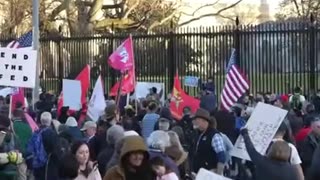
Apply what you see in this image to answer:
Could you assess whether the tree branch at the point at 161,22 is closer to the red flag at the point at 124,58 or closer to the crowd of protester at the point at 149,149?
the red flag at the point at 124,58

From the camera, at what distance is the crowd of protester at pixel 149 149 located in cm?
841

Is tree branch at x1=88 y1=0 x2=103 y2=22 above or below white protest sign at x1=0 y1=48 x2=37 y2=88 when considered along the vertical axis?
above

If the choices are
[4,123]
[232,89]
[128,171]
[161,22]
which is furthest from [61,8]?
[128,171]

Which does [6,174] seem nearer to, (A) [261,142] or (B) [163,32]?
(A) [261,142]

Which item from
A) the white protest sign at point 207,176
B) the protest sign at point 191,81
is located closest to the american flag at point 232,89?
the protest sign at point 191,81

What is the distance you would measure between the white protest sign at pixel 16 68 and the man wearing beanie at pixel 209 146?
182 inches

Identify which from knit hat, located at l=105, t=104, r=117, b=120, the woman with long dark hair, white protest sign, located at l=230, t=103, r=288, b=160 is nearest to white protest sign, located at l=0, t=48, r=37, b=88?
knit hat, located at l=105, t=104, r=117, b=120

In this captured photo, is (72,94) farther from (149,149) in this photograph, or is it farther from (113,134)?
(149,149)

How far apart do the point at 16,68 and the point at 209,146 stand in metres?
5.10

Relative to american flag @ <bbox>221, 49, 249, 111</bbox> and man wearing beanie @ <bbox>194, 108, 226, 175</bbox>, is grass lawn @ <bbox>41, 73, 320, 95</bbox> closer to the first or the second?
american flag @ <bbox>221, 49, 249, 111</bbox>

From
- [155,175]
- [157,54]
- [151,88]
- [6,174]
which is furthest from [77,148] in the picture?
[157,54]

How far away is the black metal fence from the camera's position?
24.5 m

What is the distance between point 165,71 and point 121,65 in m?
6.81

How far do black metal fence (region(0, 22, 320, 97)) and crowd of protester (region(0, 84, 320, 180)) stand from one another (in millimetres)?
8110
